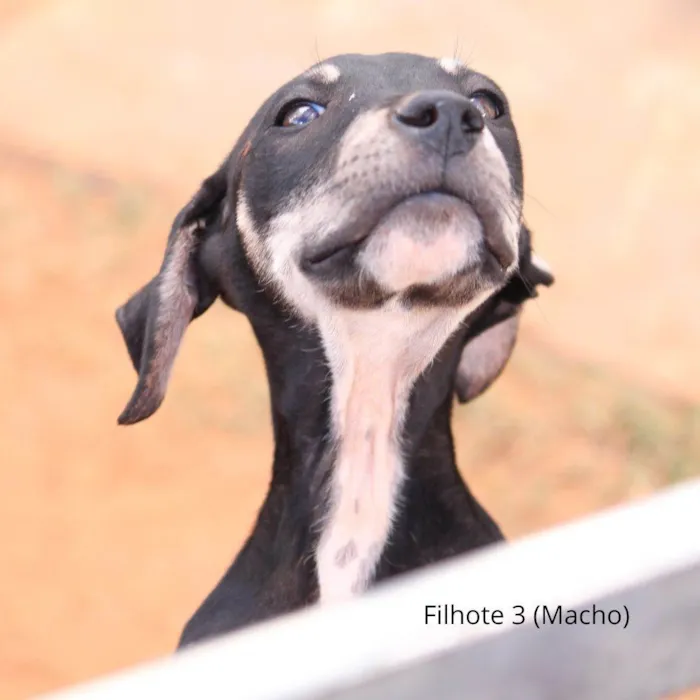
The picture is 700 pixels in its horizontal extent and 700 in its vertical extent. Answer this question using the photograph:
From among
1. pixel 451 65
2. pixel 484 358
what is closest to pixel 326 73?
pixel 451 65

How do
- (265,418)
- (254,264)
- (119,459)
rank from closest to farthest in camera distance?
(254,264), (119,459), (265,418)

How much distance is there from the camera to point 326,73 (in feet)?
8.32

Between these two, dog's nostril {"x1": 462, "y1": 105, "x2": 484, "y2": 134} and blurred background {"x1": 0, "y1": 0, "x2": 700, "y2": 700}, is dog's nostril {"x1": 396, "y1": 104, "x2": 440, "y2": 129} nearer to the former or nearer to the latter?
dog's nostril {"x1": 462, "y1": 105, "x2": 484, "y2": 134}

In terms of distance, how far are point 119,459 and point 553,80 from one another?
4.85 meters

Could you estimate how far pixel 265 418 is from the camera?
5621 mm

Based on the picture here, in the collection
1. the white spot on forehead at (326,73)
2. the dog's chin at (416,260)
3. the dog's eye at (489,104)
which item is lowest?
the dog's chin at (416,260)

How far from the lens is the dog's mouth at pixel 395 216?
2119 mm

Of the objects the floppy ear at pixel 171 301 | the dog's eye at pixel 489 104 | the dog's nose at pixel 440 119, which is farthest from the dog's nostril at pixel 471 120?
the floppy ear at pixel 171 301

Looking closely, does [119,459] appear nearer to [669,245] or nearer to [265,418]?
[265,418]

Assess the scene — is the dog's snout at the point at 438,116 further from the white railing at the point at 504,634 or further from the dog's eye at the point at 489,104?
the white railing at the point at 504,634

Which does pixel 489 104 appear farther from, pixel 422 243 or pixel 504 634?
pixel 504 634

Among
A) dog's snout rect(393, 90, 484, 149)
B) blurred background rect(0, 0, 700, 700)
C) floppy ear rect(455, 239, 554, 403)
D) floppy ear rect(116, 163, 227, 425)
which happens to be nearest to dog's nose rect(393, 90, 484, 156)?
dog's snout rect(393, 90, 484, 149)

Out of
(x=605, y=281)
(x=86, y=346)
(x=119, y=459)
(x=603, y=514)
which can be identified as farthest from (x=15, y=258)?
(x=603, y=514)

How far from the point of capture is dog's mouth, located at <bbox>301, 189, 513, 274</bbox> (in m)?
2.12
